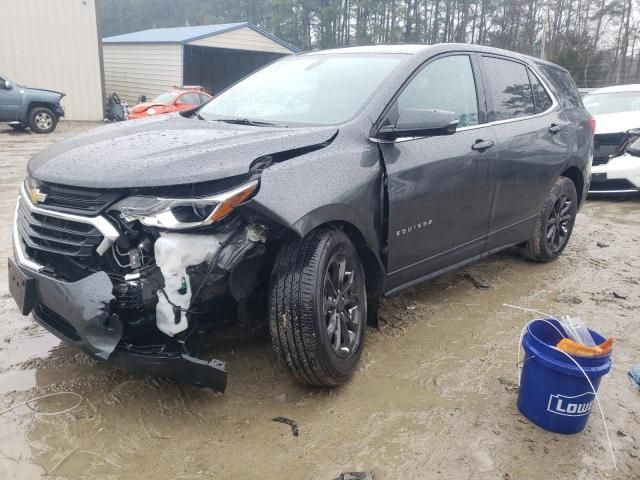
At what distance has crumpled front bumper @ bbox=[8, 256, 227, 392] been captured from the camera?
239 centimetres

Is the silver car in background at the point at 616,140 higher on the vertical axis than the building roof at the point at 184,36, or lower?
lower

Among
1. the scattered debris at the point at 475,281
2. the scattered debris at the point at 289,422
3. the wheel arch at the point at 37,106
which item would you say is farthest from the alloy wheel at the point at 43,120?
the scattered debris at the point at 289,422

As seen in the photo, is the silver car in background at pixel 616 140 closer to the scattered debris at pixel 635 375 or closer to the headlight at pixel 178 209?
the scattered debris at pixel 635 375

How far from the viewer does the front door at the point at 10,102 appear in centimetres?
1434

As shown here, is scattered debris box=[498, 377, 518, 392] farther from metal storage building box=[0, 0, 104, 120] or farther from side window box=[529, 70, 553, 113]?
metal storage building box=[0, 0, 104, 120]

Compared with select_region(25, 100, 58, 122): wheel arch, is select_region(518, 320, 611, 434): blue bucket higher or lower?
lower

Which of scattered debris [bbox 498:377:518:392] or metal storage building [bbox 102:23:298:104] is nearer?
scattered debris [bbox 498:377:518:392]

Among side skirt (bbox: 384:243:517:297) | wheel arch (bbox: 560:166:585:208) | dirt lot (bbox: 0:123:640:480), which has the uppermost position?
wheel arch (bbox: 560:166:585:208)

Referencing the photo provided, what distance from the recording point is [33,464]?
239cm

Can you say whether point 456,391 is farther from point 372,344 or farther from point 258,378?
point 258,378

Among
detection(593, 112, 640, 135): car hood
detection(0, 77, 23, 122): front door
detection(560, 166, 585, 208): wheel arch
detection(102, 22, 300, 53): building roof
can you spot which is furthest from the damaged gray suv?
detection(102, 22, 300, 53): building roof

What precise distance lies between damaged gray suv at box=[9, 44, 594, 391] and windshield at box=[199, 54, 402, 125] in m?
0.01

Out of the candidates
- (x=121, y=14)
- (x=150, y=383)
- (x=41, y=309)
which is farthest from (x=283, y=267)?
(x=121, y=14)

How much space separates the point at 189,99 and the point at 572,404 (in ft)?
48.2
